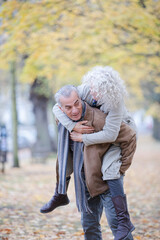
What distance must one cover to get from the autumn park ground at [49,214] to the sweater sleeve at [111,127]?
6.89ft

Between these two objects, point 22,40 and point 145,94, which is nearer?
point 22,40

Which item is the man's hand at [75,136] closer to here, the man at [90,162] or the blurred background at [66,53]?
the man at [90,162]

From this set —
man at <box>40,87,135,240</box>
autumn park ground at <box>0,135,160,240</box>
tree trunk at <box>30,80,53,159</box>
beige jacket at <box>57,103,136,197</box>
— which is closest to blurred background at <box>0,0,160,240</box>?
autumn park ground at <box>0,135,160,240</box>

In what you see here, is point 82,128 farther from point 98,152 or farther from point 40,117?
point 40,117

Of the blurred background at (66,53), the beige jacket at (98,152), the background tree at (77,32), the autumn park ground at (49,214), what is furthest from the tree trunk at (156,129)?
the beige jacket at (98,152)

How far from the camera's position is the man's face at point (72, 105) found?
2.96 metres

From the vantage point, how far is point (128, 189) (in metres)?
8.59

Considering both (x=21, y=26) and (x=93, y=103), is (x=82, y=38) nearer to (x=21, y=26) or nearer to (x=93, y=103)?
(x=21, y=26)

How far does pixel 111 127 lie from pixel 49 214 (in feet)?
11.2

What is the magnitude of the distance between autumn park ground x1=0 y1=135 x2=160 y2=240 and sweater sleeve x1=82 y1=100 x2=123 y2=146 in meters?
2.10

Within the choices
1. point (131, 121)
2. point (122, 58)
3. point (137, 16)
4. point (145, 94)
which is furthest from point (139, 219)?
point (145, 94)

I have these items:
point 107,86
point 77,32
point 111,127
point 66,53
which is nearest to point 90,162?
point 111,127

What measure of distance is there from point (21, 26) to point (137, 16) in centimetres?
233

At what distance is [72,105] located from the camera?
9.73 feet
